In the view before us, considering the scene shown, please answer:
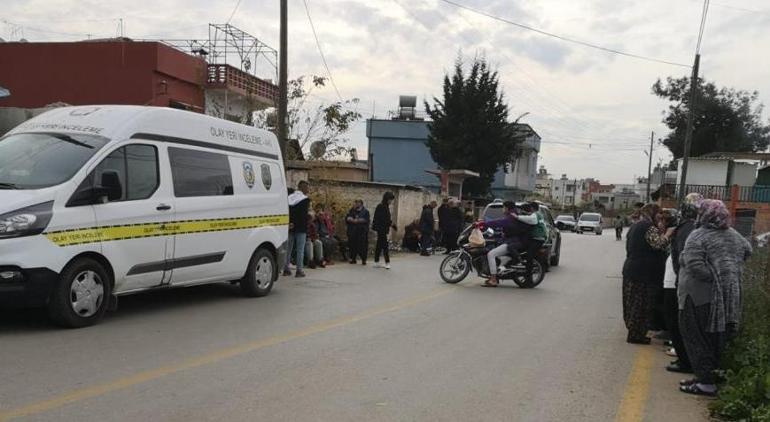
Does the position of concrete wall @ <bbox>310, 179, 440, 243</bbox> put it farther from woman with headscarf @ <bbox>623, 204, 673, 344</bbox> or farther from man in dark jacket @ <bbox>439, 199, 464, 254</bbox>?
woman with headscarf @ <bbox>623, 204, 673, 344</bbox>

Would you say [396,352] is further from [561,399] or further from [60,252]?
[60,252]

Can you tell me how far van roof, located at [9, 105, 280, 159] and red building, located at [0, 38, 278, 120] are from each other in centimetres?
1291

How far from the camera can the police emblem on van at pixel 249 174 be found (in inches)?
385

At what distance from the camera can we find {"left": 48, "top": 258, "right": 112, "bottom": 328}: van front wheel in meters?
6.94

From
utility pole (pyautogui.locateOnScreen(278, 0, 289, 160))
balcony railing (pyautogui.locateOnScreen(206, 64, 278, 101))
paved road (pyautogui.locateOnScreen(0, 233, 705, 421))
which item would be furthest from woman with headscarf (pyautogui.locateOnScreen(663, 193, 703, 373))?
balcony railing (pyautogui.locateOnScreen(206, 64, 278, 101))

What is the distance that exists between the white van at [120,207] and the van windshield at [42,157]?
1 cm

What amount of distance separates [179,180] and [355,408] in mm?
4608

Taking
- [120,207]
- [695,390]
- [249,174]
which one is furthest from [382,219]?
[695,390]

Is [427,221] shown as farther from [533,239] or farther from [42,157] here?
[42,157]

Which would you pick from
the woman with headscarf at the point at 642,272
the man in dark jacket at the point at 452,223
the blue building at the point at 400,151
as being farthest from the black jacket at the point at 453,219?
the blue building at the point at 400,151

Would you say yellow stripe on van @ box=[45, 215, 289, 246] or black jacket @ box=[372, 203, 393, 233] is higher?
yellow stripe on van @ box=[45, 215, 289, 246]

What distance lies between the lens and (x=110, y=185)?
733 centimetres

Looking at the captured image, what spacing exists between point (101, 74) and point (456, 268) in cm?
1445

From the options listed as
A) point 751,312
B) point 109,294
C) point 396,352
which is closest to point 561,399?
point 396,352
